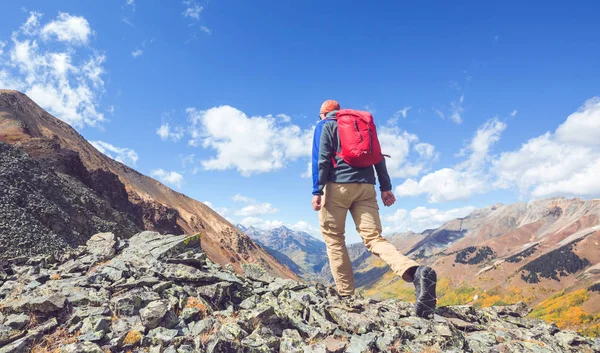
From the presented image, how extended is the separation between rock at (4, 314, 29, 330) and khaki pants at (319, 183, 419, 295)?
557 centimetres

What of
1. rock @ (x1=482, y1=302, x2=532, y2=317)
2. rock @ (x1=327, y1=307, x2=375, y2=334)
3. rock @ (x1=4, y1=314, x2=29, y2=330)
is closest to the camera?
rock @ (x1=4, y1=314, x2=29, y2=330)

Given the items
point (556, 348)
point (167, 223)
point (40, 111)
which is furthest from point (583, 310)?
point (40, 111)

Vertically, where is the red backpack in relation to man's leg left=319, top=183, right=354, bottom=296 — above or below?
above

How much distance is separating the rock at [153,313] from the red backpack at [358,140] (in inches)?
177

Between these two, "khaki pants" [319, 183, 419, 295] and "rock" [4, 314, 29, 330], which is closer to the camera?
"rock" [4, 314, 29, 330]

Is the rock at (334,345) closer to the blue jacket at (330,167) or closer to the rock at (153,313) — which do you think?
the rock at (153,313)

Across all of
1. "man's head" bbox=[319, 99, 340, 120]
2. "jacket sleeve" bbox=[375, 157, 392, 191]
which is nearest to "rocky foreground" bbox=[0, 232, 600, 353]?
"jacket sleeve" bbox=[375, 157, 392, 191]

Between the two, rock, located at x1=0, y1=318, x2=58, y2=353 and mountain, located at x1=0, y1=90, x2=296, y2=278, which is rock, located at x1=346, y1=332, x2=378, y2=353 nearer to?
rock, located at x1=0, y1=318, x2=58, y2=353

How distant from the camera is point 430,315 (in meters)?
6.86

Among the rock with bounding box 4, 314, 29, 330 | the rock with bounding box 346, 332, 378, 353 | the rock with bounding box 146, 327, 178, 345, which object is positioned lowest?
the rock with bounding box 346, 332, 378, 353

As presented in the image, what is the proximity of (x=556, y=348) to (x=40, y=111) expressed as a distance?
4827 inches

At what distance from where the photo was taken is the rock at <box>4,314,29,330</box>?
5261 millimetres

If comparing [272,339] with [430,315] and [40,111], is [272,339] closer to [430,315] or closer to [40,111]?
[430,315]

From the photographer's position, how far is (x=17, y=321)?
17.4ft
